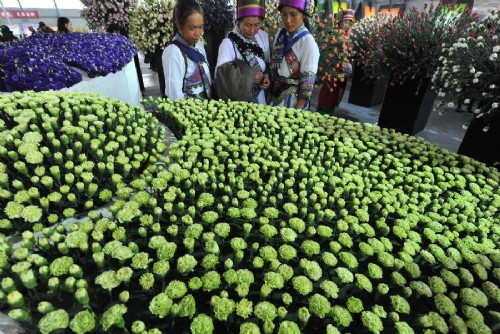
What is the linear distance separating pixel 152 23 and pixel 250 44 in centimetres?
469

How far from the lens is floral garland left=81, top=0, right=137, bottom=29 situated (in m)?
7.68

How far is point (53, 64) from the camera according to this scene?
336cm

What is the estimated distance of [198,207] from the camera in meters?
1.51

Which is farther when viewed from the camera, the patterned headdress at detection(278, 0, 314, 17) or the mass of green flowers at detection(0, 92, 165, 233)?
the patterned headdress at detection(278, 0, 314, 17)

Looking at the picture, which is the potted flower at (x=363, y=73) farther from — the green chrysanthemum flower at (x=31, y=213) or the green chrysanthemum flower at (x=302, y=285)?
the green chrysanthemum flower at (x=31, y=213)

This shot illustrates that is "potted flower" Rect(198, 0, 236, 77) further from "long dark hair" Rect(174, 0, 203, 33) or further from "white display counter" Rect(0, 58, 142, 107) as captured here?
"long dark hair" Rect(174, 0, 203, 33)

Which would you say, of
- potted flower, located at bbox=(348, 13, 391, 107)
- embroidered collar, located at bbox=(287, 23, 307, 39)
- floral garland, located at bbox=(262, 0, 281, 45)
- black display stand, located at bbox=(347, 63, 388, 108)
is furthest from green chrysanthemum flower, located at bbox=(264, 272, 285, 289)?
black display stand, located at bbox=(347, 63, 388, 108)

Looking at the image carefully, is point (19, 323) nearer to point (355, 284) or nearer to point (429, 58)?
point (355, 284)

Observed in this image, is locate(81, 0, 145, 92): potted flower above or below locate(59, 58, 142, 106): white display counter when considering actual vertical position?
above

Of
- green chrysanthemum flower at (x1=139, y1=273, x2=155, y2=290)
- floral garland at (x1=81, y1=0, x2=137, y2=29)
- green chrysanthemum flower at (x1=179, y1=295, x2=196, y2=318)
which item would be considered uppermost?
floral garland at (x1=81, y1=0, x2=137, y2=29)

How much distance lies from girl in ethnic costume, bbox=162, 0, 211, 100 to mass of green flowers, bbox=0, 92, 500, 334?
1384mm

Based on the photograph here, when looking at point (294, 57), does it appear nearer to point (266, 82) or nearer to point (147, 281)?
point (266, 82)

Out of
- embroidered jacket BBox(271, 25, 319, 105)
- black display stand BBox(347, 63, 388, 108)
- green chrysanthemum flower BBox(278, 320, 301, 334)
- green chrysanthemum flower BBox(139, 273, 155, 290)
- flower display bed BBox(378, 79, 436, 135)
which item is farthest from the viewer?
black display stand BBox(347, 63, 388, 108)

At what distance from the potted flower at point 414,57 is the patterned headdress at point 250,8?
3.50m
